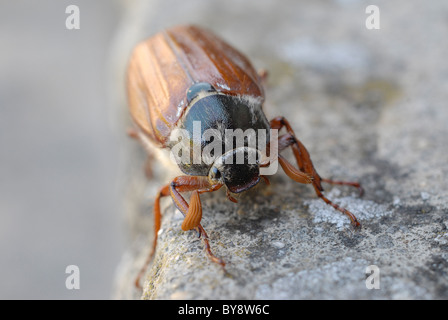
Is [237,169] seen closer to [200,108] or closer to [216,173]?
[216,173]

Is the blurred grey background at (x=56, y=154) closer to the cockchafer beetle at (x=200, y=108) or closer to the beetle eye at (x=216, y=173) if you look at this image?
the cockchafer beetle at (x=200, y=108)

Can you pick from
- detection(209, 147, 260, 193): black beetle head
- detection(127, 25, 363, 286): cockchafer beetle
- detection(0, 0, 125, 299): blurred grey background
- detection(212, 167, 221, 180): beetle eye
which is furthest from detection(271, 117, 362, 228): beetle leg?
detection(0, 0, 125, 299): blurred grey background

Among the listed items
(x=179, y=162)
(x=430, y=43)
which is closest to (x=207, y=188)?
(x=179, y=162)

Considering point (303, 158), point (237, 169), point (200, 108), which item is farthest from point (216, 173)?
point (303, 158)

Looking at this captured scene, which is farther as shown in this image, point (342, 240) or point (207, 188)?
point (207, 188)

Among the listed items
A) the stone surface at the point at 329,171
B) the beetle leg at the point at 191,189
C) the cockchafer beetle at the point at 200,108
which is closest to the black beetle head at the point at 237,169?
the cockchafer beetle at the point at 200,108

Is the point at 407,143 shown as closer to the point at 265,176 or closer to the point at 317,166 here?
the point at 317,166
